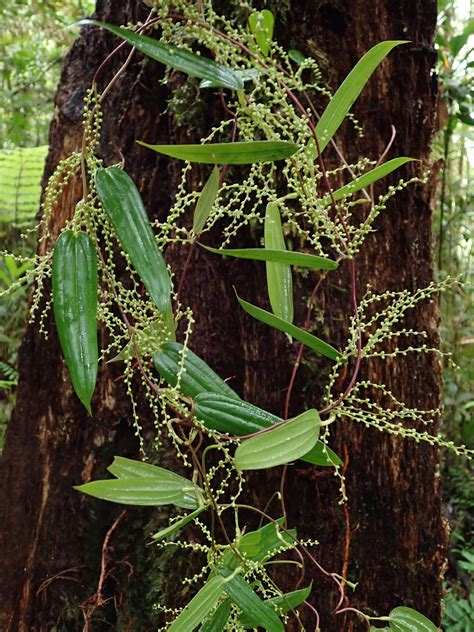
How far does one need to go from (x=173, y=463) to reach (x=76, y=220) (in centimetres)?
42

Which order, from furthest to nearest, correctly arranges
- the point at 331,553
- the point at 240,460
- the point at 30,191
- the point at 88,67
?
the point at 30,191, the point at 88,67, the point at 331,553, the point at 240,460

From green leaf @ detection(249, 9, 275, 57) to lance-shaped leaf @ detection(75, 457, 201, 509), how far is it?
1.49ft

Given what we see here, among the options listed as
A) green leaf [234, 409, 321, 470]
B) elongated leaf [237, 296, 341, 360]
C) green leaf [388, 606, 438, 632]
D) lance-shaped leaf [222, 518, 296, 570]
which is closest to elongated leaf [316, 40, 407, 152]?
elongated leaf [237, 296, 341, 360]

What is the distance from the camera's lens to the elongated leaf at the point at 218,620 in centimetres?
61

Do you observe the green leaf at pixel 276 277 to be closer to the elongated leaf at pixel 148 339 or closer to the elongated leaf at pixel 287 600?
the elongated leaf at pixel 148 339

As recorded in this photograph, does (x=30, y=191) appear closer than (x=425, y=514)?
No

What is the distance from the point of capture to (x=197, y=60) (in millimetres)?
578

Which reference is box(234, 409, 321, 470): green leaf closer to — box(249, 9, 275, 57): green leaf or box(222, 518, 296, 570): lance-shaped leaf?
box(222, 518, 296, 570): lance-shaped leaf

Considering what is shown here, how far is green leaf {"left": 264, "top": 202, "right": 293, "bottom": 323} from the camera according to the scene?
69 centimetres

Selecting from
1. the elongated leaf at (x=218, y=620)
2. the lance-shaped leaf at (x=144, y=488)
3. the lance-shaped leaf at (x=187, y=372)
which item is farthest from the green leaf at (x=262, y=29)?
the elongated leaf at (x=218, y=620)

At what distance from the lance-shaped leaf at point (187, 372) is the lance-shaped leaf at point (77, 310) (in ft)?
0.24

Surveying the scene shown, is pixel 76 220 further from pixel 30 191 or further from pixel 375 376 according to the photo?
pixel 30 191

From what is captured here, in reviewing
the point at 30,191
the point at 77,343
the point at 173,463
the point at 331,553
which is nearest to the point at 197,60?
the point at 77,343

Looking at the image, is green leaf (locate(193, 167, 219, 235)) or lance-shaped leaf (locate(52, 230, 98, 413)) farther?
green leaf (locate(193, 167, 219, 235))
